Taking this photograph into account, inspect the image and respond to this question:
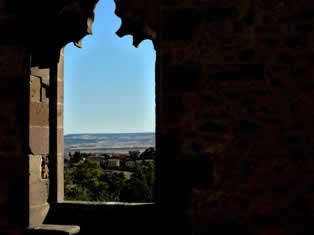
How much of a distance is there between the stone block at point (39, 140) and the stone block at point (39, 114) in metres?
0.05

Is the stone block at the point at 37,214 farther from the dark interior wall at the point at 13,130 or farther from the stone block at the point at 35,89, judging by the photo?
the stone block at the point at 35,89

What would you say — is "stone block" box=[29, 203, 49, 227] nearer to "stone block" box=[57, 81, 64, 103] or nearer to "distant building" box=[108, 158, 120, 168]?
"stone block" box=[57, 81, 64, 103]

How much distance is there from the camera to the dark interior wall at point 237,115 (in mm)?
3471

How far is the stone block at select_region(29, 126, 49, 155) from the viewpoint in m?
4.17

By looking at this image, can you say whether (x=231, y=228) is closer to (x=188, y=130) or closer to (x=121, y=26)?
(x=188, y=130)

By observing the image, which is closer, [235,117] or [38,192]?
[235,117]

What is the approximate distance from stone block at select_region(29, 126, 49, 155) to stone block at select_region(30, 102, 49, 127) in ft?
0.16

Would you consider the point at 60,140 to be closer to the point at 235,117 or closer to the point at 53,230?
the point at 53,230

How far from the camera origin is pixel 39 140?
14.0 ft

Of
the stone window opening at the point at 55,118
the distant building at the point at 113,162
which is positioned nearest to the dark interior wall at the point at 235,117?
the stone window opening at the point at 55,118

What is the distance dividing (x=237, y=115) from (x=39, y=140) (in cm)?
185

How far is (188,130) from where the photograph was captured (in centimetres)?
364

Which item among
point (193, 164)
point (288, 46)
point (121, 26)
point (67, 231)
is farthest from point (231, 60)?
point (67, 231)

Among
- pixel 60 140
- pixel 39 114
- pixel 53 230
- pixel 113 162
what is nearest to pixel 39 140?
pixel 39 114
